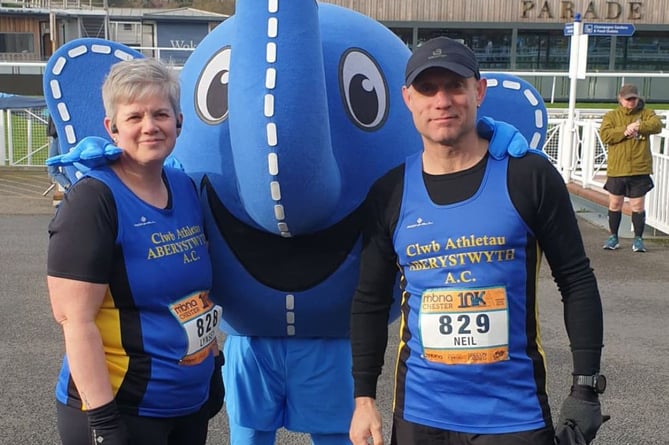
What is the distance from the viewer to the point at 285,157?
7.16ft

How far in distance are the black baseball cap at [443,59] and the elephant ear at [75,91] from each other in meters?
1.45

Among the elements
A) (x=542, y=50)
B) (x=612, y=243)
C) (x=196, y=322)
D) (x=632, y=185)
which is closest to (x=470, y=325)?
(x=196, y=322)

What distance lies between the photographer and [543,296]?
700cm

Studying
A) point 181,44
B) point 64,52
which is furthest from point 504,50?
point 64,52

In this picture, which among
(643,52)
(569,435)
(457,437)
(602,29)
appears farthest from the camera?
(643,52)

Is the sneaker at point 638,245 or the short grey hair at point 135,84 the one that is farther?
the sneaker at point 638,245

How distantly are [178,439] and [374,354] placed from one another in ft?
2.20

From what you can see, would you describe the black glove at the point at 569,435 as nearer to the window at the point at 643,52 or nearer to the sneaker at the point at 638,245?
the sneaker at the point at 638,245

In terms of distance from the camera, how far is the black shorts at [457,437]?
2133 mm

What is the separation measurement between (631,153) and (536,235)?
663cm

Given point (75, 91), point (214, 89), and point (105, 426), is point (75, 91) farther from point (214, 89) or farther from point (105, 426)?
point (105, 426)

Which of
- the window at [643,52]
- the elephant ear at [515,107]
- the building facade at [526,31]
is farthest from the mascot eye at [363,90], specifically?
the window at [643,52]

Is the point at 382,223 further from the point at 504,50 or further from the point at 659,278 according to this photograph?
the point at 504,50

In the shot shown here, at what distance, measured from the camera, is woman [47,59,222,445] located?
2.07 meters
